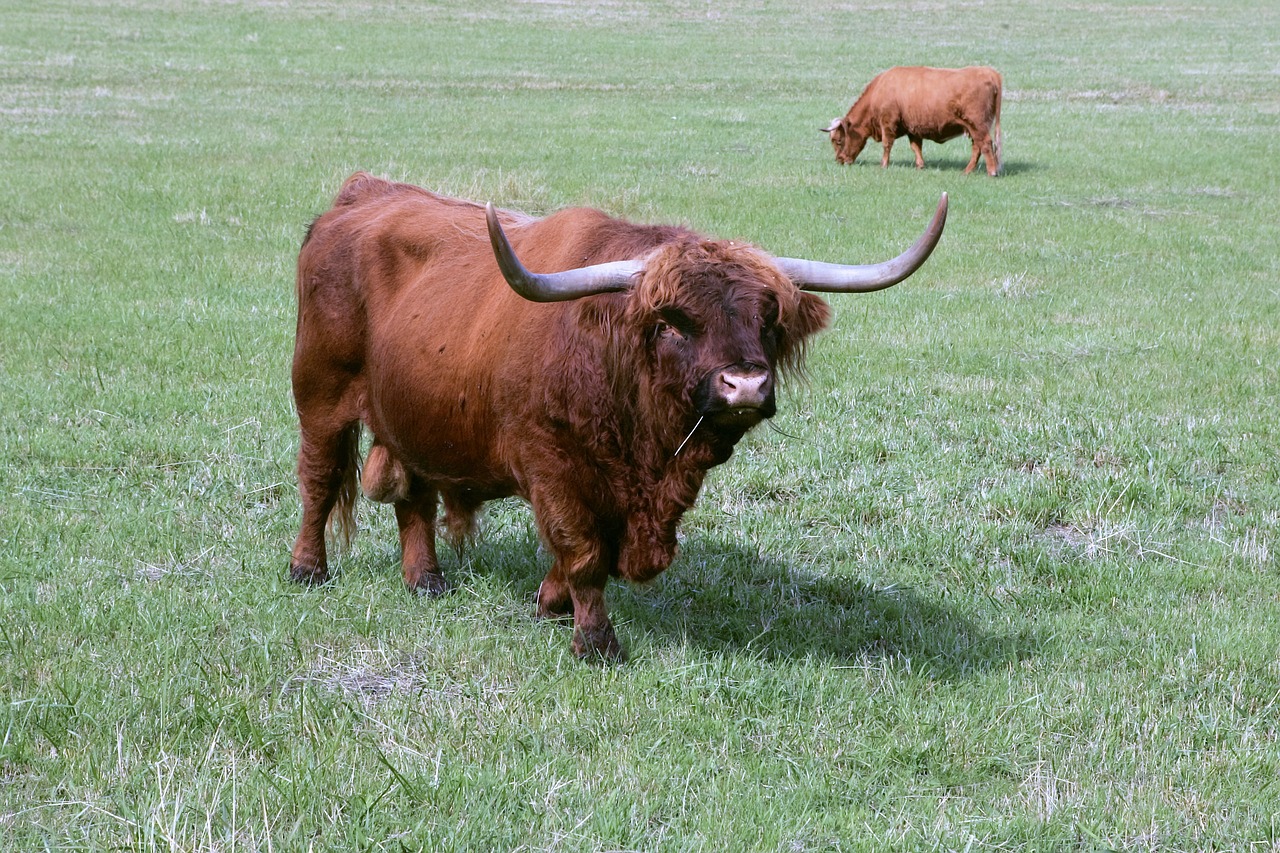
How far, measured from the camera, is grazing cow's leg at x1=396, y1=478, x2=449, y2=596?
5.55 m

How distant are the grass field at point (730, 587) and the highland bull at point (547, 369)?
383 millimetres

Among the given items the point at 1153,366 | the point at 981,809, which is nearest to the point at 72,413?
the point at 981,809

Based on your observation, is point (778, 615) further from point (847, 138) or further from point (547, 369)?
point (847, 138)

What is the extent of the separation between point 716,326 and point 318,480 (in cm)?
233

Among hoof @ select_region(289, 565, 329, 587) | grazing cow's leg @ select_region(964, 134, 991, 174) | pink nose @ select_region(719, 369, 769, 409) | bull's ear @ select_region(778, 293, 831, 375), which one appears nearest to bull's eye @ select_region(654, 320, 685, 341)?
pink nose @ select_region(719, 369, 769, 409)

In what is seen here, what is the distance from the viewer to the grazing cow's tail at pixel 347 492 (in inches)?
227

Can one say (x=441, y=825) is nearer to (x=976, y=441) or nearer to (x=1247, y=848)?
(x=1247, y=848)

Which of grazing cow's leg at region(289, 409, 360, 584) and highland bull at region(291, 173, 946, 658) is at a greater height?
highland bull at region(291, 173, 946, 658)

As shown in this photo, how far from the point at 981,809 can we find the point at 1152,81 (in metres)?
31.3

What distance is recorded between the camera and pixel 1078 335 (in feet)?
32.2

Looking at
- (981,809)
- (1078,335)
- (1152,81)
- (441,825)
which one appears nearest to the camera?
(441,825)

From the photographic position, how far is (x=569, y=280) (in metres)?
4.24

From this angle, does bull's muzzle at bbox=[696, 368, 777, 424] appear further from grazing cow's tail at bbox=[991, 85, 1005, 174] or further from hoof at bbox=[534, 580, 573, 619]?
grazing cow's tail at bbox=[991, 85, 1005, 174]

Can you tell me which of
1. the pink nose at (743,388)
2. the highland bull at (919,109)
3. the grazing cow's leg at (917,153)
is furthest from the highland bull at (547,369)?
the grazing cow's leg at (917,153)
